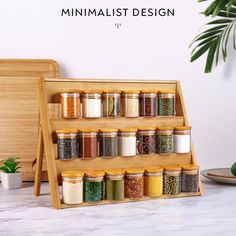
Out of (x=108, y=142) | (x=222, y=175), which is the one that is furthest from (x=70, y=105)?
(x=222, y=175)

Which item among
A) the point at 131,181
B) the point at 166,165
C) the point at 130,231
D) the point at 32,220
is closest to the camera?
the point at 130,231

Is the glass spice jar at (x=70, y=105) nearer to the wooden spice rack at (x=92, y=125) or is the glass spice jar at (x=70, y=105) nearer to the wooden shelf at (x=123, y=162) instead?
the wooden spice rack at (x=92, y=125)

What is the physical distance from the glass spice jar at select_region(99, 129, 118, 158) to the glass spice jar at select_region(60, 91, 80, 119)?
0.10 meters

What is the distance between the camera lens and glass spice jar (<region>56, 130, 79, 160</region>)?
1.60 meters

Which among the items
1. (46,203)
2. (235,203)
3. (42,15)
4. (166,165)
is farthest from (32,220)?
(42,15)

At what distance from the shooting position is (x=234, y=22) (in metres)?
2.13

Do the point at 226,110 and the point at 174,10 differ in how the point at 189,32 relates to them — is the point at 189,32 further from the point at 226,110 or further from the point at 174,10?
the point at 226,110

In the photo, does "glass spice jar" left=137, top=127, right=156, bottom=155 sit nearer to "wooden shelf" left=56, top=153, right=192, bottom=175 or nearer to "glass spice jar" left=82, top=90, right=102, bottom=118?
"wooden shelf" left=56, top=153, right=192, bottom=175

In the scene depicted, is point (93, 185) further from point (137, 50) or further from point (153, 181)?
point (137, 50)

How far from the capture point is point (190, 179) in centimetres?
174

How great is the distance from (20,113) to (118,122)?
0.48 meters

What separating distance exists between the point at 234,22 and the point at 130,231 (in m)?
1.15

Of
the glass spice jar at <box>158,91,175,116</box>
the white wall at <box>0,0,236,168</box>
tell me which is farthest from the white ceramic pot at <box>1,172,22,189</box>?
the glass spice jar at <box>158,91,175,116</box>

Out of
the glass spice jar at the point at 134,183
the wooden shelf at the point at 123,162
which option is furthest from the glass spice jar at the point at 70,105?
the glass spice jar at the point at 134,183
